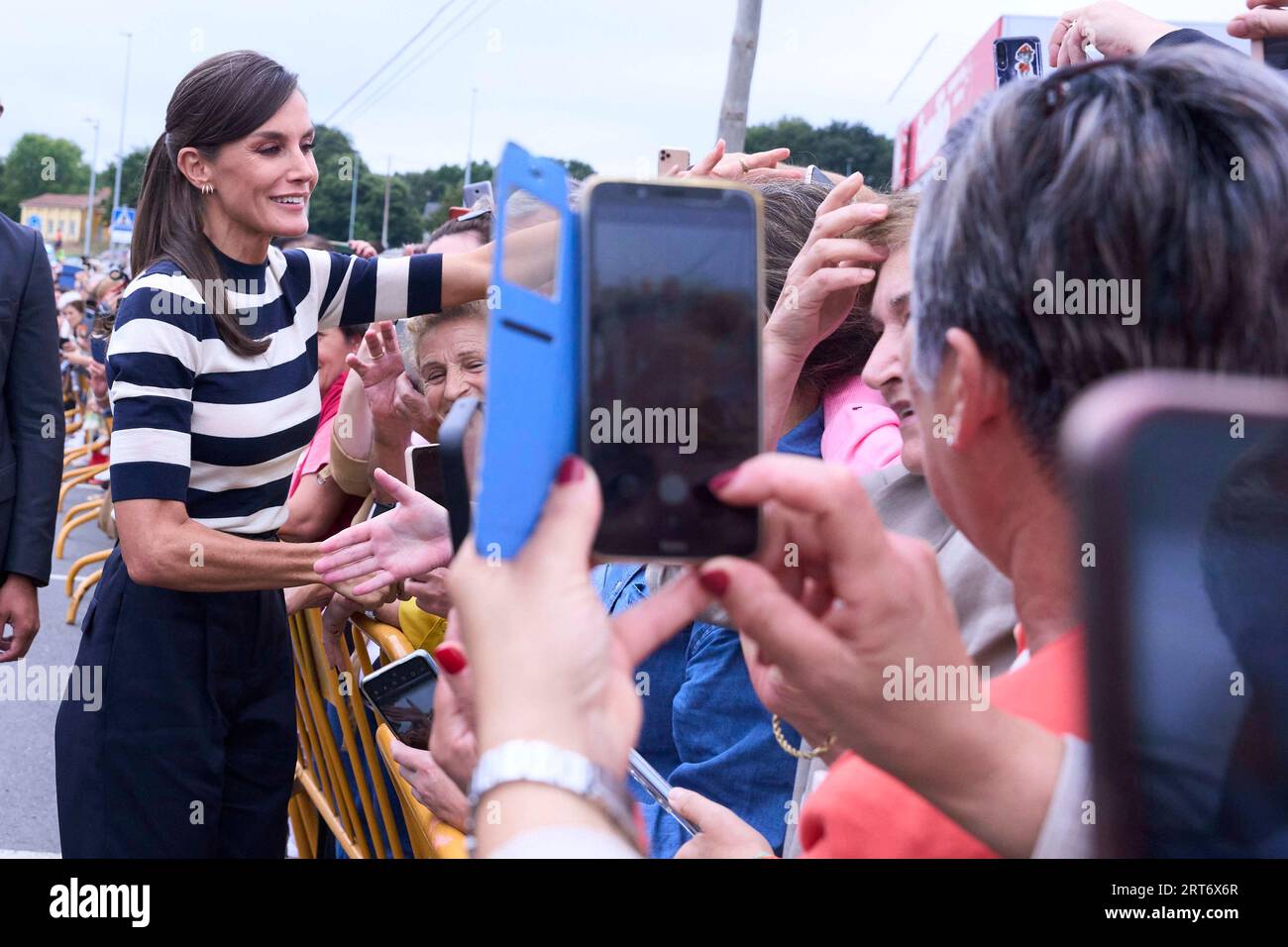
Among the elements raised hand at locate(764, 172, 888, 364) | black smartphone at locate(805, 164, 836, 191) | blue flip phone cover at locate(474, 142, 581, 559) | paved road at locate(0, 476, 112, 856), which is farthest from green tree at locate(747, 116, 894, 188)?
paved road at locate(0, 476, 112, 856)

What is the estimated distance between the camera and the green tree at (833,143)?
15.1 ft

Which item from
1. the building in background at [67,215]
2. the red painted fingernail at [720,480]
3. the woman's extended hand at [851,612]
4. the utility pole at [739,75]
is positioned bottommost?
the woman's extended hand at [851,612]

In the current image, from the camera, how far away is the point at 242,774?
2.72 metres

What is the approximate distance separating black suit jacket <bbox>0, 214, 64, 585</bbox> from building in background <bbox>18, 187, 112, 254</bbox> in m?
81.4

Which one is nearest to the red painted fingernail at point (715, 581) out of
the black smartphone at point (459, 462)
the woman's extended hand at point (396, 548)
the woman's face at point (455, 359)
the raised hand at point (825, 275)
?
the black smartphone at point (459, 462)

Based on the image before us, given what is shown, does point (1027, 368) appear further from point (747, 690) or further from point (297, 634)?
point (297, 634)

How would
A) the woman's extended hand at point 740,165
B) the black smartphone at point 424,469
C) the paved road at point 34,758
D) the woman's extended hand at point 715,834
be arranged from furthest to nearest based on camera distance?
the paved road at point 34,758 → the woman's extended hand at point 740,165 → the black smartphone at point 424,469 → the woman's extended hand at point 715,834

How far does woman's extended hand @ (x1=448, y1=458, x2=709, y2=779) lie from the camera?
0.78 m

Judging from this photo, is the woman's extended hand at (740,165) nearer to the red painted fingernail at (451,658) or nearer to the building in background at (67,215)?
the red painted fingernail at (451,658)

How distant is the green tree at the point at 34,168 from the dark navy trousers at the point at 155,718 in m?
54.2

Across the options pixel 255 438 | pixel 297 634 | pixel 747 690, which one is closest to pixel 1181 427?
pixel 747 690

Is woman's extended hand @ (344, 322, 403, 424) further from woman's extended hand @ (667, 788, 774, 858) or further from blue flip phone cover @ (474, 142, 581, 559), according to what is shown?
blue flip phone cover @ (474, 142, 581, 559)

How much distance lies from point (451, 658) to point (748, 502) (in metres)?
0.43

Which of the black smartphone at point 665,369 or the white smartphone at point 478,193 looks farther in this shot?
the white smartphone at point 478,193
